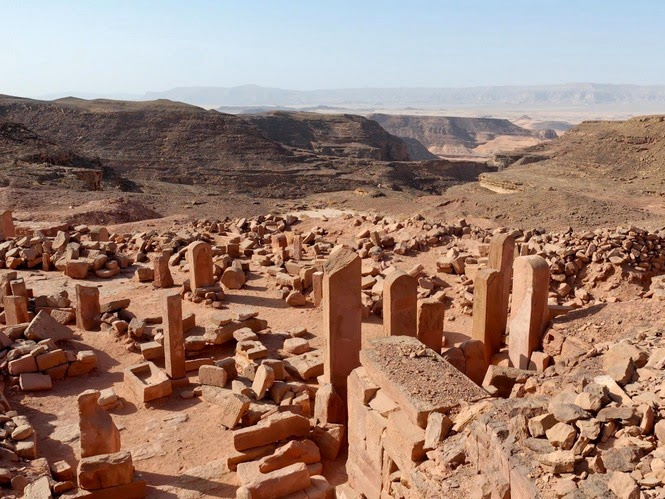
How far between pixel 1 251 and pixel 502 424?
1230 cm

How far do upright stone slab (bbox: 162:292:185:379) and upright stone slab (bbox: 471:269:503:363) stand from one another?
13.0 feet

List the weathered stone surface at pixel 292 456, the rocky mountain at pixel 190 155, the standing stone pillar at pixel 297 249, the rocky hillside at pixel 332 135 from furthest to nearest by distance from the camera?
1. the rocky hillside at pixel 332 135
2. the rocky mountain at pixel 190 155
3. the standing stone pillar at pixel 297 249
4. the weathered stone surface at pixel 292 456

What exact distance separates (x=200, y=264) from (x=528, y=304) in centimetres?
616

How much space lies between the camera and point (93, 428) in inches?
223

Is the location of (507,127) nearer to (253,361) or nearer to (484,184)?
(484,184)

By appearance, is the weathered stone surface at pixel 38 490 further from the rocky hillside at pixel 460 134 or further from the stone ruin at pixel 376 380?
the rocky hillside at pixel 460 134

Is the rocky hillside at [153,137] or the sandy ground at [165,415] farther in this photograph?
the rocky hillside at [153,137]

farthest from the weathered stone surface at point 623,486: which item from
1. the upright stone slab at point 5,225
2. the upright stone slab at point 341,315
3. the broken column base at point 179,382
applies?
the upright stone slab at point 5,225

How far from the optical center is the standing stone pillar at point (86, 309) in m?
9.40

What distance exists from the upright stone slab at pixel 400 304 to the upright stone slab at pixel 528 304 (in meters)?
1.30

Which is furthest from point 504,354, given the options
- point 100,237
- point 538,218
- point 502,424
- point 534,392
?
point 538,218

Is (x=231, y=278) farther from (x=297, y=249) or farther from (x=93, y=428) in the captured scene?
(x=93, y=428)

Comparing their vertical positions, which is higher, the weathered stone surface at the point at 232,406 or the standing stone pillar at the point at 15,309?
the standing stone pillar at the point at 15,309

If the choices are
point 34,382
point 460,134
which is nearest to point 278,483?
point 34,382
